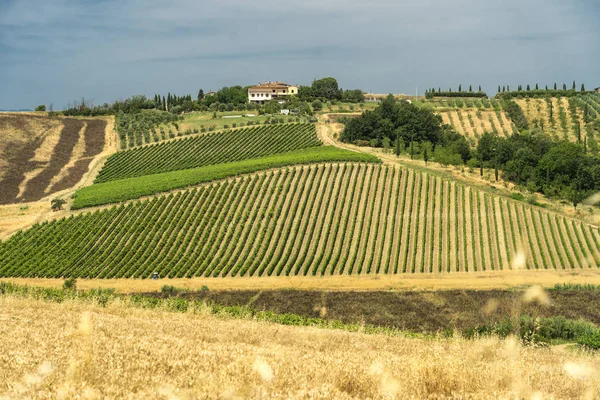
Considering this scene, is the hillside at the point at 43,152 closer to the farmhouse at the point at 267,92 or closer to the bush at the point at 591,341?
the farmhouse at the point at 267,92

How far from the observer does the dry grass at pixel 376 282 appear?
135ft

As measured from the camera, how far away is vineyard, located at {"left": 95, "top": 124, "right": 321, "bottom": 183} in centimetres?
7994

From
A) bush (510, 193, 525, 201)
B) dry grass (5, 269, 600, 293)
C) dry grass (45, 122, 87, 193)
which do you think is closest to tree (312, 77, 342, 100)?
dry grass (45, 122, 87, 193)

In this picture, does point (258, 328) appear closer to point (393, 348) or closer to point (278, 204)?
point (393, 348)

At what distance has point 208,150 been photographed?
86125 millimetres

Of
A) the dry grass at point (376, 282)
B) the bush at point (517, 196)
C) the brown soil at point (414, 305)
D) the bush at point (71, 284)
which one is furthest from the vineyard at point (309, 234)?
the brown soil at point (414, 305)

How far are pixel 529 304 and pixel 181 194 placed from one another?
125ft

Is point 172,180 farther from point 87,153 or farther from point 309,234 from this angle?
point 87,153

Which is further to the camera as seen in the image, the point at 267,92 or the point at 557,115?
the point at 267,92

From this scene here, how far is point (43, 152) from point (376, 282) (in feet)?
223

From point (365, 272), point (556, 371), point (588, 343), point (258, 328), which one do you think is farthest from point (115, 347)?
point (365, 272)

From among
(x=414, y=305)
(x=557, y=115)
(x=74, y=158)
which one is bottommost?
(x=414, y=305)

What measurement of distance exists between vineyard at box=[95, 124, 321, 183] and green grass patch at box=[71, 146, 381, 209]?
777cm

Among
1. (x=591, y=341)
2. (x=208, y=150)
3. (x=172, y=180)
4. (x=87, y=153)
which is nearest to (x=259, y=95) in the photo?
(x=87, y=153)
